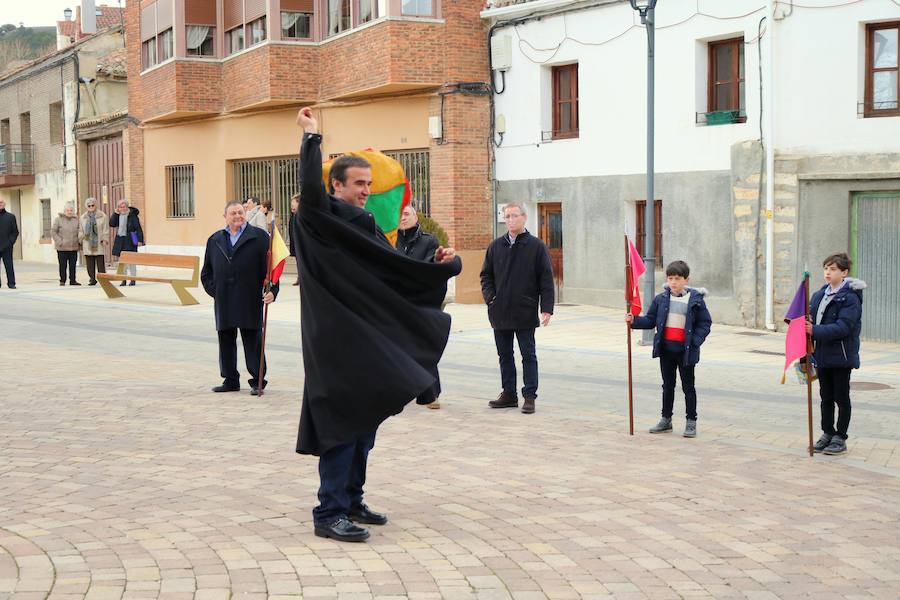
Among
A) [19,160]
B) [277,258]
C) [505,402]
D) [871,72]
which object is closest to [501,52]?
[871,72]

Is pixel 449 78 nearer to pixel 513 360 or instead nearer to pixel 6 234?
pixel 6 234

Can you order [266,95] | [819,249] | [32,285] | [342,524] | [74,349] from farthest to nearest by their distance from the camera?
[32,285], [266,95], [819,249], [74,349], [342,524]

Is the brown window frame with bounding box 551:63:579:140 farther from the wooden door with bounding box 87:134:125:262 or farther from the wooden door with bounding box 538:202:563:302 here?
the wooden door with bounding box 87:134:125:262

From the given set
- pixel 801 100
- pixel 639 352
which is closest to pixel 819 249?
pixel 801 100

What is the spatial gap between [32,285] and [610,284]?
44.4ft

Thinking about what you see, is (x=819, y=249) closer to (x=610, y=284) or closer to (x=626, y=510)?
(x=610, y=284)

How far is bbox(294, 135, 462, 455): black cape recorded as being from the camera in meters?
5.64

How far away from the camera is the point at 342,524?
564 centimetres

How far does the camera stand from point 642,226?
67.8 feet

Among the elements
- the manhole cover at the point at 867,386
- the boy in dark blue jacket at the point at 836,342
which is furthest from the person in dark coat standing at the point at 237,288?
the manhole cover at the point at 867,386

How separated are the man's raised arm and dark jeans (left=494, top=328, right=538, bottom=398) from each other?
4.93 meters

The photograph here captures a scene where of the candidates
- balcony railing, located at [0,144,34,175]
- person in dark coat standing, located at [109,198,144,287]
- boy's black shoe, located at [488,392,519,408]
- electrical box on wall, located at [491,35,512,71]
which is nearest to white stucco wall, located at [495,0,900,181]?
electrical box on wall, located at [491,35,512,71]

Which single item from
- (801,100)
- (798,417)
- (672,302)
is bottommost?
Answer: (798,417)

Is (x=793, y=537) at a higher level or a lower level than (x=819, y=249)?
lower
